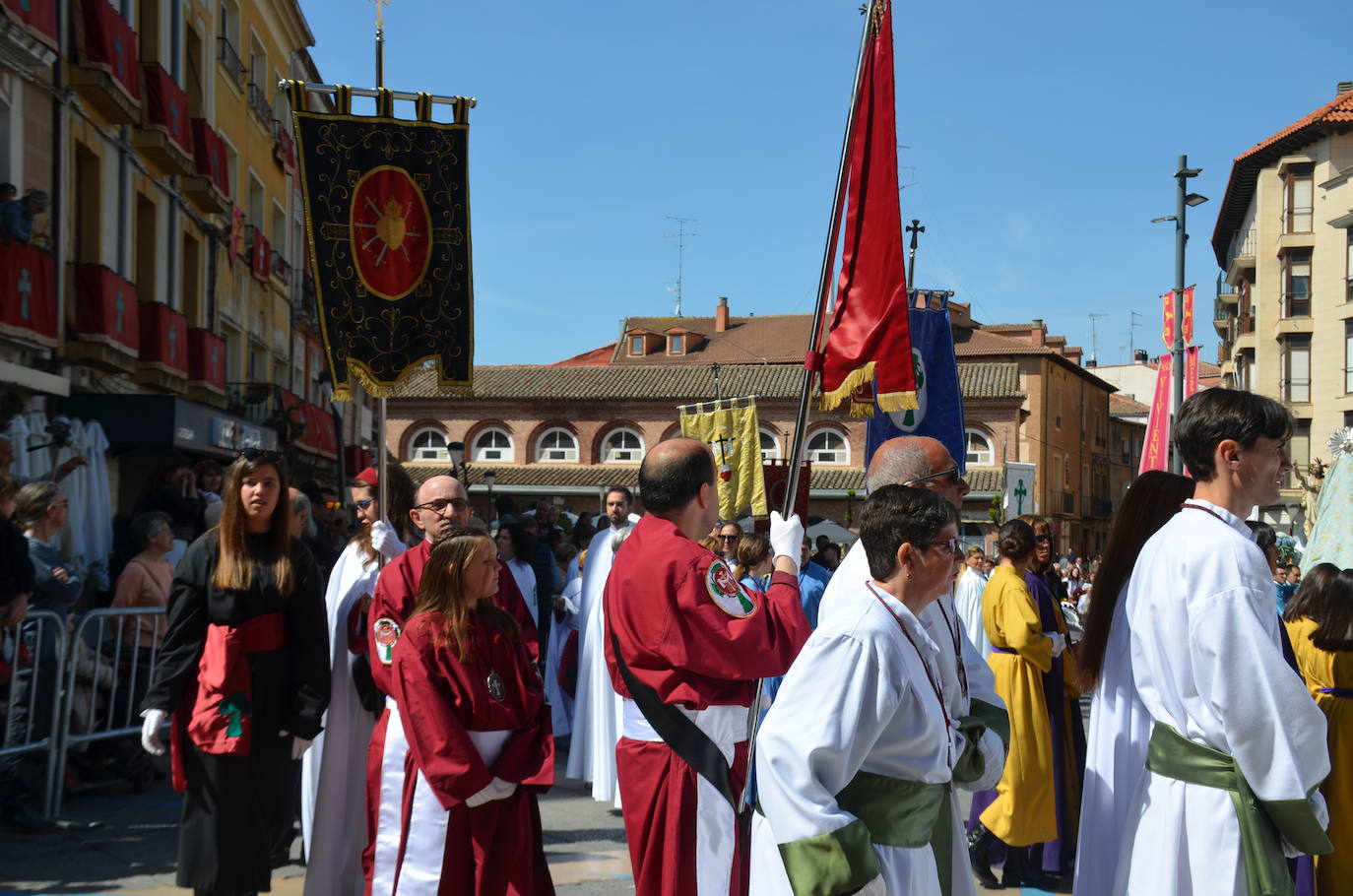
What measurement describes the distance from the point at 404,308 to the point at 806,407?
3.29 m

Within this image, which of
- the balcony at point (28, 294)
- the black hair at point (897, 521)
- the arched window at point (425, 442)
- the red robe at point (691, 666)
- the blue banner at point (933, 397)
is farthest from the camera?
the arched window at point (425, 442)

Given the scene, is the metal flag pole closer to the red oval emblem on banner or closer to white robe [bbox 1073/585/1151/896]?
white robe [bbox 1073/585/1151/896]

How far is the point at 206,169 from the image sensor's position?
19.7 m

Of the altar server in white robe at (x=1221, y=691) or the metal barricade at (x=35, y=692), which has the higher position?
the altar server in white robe at (x=1221, y=691)

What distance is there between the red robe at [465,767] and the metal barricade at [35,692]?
11.3 ft

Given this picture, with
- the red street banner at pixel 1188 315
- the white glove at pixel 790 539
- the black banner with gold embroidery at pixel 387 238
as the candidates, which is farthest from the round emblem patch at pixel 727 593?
the red street banner at pixel 1188 315

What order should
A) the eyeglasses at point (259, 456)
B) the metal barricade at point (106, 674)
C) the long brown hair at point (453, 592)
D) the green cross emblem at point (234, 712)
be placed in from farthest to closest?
the metal barricade at point (106, 674)
the eyeglasses at point (259, 456)
the green cross emblem at point (234, 712)
the long brown hair at point (453, 592)

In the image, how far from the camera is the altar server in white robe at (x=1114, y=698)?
4.27 metres

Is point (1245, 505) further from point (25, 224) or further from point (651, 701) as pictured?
point (25, 224)

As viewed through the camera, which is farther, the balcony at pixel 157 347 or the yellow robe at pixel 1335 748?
the balcony at pixel 157 347

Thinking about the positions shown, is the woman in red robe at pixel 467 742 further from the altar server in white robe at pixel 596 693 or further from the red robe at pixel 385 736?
the altar server in white robe at pixel 596 693

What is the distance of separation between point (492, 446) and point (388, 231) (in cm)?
4320

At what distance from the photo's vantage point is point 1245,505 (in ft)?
11.4

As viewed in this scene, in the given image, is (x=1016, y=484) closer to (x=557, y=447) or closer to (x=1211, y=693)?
(x=1211, y=693)
